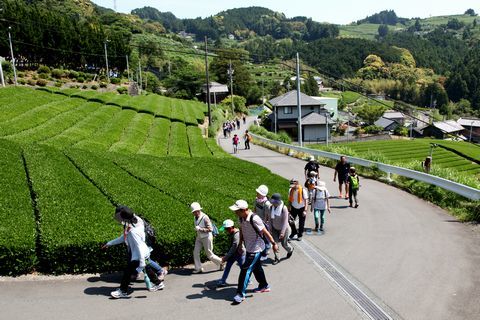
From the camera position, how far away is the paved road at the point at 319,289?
6.86 m

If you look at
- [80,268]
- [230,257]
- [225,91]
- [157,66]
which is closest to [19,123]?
[80,268]

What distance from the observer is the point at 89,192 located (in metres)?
11.6

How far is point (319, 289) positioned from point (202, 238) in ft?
8.45

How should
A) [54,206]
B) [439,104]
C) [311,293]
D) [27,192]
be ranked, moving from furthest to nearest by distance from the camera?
1. [439,104]
2. [27,192]
3. [54,206]
4. [311,293]

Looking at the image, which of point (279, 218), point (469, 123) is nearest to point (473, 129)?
Answer: point (469, 123)

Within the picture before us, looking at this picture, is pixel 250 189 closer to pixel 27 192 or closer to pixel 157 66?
pixel 27 192

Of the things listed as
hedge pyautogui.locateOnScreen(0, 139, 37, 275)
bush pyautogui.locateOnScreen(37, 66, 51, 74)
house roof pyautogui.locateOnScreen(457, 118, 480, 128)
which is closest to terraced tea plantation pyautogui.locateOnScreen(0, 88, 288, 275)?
hedge pyautogui.locateOnScreen(0, 139, 37, 275)

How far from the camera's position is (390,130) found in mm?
87812

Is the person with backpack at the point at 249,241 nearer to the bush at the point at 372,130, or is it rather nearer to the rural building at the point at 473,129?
the bush at the point at 372,130

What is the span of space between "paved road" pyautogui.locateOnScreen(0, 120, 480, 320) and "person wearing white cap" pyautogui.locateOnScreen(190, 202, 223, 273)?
0.31 meters

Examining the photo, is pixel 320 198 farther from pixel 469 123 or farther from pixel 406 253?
pixel 469 123

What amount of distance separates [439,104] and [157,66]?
95.9m

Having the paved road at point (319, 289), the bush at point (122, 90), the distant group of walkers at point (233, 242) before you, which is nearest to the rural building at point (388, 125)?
the bush at point (122, 90)

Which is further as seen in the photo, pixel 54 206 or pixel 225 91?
pixel 225 91
